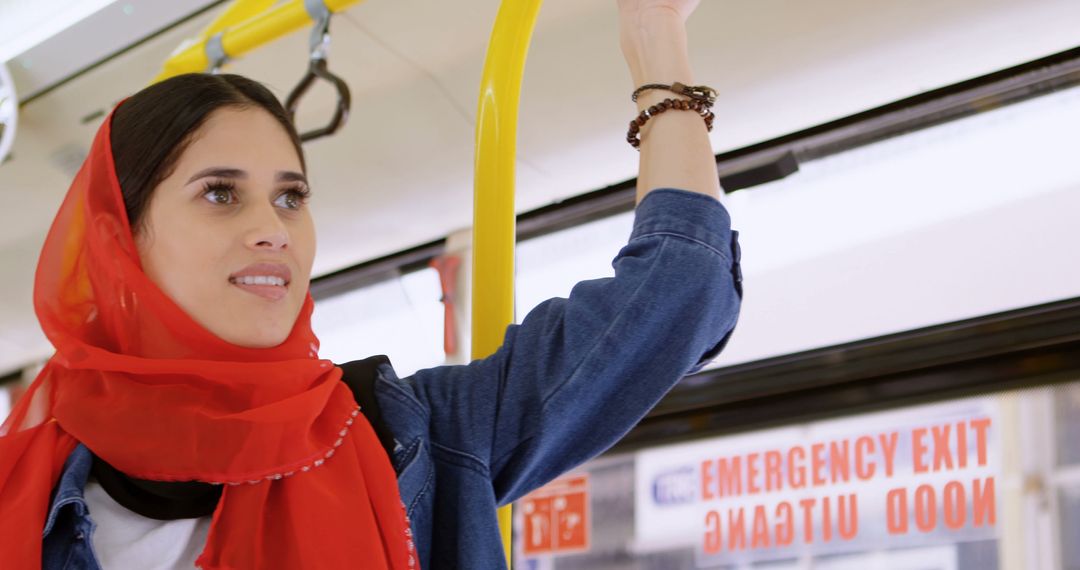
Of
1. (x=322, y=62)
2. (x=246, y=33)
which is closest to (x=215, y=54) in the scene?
(x=246, y=33)

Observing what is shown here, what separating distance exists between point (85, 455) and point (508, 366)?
381 mm

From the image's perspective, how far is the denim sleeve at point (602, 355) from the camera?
97 cm

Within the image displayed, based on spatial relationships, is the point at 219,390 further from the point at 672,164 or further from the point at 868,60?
the point at 868,60

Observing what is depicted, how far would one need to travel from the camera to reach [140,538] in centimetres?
103

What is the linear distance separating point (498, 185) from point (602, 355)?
1.08 feet

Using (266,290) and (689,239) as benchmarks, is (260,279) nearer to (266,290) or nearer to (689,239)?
(266,290)

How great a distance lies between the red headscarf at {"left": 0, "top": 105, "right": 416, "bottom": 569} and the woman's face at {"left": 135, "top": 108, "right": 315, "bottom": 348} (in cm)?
2

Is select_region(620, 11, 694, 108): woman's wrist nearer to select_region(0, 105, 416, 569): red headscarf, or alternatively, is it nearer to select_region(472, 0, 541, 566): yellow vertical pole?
select_region(472, 0, 541, 566): yellow vertical pole

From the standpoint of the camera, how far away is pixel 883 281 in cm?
263

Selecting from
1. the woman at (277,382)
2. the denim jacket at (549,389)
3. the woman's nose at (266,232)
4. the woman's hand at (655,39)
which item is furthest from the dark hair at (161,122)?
the woman's hand at (655,39)

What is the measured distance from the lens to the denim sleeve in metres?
0.97

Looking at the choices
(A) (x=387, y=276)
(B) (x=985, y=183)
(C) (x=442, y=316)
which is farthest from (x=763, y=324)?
(A) (x=387, y=276)

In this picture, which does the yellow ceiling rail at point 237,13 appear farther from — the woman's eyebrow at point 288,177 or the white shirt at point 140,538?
the white shirt at point 140,538

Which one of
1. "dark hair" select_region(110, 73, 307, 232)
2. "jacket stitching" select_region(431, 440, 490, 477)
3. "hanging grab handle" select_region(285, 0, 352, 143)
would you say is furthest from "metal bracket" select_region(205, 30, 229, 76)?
"jacket stitching" select_region(431, 440, 490, 477)
